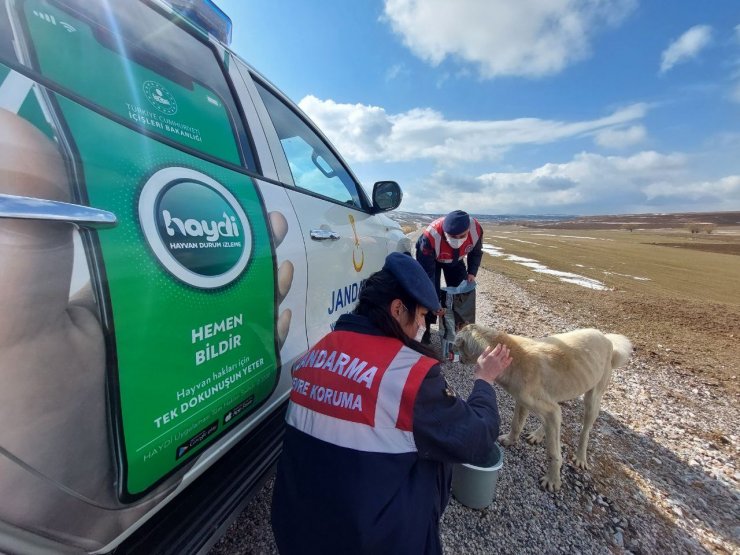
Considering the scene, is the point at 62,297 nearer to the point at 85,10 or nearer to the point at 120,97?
the point at 120,97

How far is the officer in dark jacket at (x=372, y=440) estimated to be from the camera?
1.23 m

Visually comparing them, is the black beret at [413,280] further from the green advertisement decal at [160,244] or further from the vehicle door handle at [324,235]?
the vehicle door handle at [324,235]

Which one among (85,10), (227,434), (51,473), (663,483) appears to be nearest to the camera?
(51,473)

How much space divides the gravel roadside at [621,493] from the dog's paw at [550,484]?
0.04 metres

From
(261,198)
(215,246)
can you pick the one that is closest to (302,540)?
(215,246)

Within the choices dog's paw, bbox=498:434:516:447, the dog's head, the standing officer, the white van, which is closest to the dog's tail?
dog's paw, bbox=498:434:516:447

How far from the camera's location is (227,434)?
1506 mm

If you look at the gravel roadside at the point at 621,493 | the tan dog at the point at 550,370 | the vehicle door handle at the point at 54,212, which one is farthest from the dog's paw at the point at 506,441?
the vehicle door handle at the point at 54,212

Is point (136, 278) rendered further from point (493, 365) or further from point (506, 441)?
point (506, 441)

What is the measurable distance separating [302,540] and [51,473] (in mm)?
853

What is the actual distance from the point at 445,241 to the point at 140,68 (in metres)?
3.68

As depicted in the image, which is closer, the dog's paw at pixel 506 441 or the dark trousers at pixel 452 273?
the dog's paw at pixel 506 441

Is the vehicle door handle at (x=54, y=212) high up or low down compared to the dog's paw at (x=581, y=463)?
up

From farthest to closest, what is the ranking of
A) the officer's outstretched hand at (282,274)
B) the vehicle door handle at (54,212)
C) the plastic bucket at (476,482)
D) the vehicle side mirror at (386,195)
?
the vehicle side mirror at (386,195) → the plastic bucket at (476,482) → the officer's outstretched hand at (282,274) → the vehicle door handle at (54,212)
